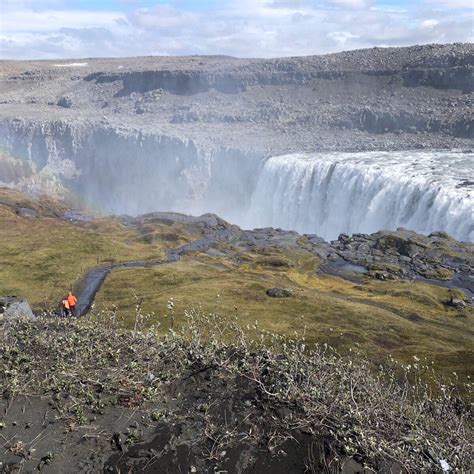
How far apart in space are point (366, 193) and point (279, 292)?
1640 inches

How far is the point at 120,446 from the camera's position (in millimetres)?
15141

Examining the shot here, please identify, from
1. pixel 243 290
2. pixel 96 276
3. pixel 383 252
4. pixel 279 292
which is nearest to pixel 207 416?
pixel 279 292

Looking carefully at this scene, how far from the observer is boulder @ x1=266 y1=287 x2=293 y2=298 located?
174ft

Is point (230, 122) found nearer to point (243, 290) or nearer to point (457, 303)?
point (243, 290)

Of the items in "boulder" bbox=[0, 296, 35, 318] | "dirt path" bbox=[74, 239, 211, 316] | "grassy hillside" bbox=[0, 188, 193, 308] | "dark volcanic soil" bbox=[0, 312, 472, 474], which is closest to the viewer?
"dark volcanic soil" bbox=[0, 312, 472, 474]

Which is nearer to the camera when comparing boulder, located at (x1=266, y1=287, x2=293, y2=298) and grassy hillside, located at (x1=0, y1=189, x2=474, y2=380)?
grassy hillside, located at (x1=0, y1=189, x2=474, y2=380)

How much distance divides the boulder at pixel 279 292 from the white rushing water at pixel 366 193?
105ft

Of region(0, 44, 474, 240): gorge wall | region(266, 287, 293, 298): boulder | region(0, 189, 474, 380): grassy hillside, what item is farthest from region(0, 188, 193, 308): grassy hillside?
region(0, 44, 474, 240): gorge wall

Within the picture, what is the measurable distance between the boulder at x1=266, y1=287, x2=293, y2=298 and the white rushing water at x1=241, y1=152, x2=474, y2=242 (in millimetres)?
31862

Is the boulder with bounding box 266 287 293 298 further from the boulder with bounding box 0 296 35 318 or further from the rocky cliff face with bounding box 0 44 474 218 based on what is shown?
the rocky cliff face with bounding box 0 44 474 218

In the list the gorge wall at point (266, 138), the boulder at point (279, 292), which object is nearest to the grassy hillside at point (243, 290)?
the boulder at point (279, 292)

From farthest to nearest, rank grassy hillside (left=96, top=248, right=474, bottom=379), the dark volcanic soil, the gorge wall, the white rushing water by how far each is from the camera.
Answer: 1. the gorge wall
2. the white rushing water
3. grassy hillside (left=96, top=248, right=474, bottom=379)
4. the dark volcanic soil

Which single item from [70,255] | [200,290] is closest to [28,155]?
[70,255]

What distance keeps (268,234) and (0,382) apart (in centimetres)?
7366
